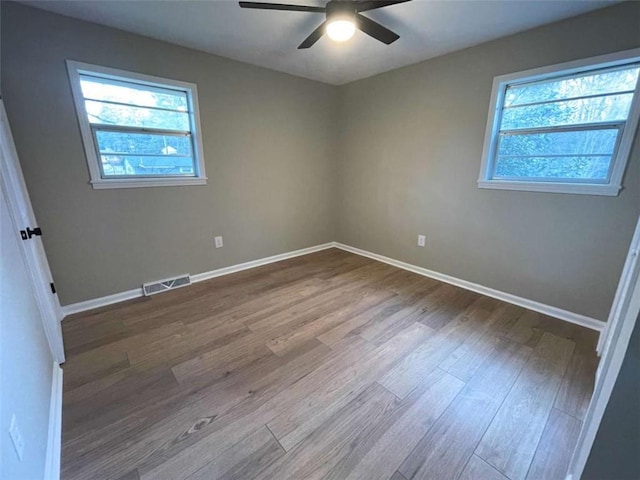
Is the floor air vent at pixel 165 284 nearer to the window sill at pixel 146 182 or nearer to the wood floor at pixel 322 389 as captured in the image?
the wood floor at pixel 322 389

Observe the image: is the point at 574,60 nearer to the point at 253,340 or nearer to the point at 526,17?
the point at 526,17

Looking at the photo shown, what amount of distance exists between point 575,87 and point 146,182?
12.4 feet

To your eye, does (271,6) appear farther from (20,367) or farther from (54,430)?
(54,430)

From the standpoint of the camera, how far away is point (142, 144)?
2.63 metres

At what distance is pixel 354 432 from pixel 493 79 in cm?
303

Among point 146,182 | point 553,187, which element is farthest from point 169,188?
point 553,187

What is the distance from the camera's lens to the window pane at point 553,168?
2.13 meters

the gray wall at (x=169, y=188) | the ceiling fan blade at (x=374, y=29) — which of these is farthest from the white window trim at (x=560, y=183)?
the gray wall at (x=169, y=188)

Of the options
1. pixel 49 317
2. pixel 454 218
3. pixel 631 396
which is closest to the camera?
pixel 631 396

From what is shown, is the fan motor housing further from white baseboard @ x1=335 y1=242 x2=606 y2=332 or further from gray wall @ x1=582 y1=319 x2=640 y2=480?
white baseboard @ x1=335 y1=242 x2=606 y2=332

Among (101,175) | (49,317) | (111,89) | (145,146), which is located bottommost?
(49,317)

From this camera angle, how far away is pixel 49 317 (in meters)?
1.73

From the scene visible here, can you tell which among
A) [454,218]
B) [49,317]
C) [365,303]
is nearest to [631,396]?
[365,303]

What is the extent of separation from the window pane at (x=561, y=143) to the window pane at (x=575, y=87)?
0.29m
